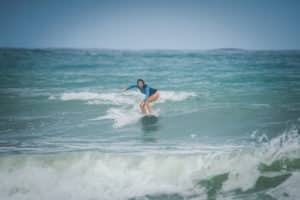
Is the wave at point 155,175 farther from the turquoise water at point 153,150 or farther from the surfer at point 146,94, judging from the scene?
the surfer at point 146,94

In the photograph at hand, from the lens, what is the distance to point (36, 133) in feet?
22.9

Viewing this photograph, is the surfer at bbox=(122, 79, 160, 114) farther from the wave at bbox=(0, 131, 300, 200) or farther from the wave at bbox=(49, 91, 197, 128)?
the wave at bbox=(0, 131, 300, 200)

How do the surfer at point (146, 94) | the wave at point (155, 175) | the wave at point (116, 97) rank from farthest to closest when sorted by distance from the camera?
the wave at point (116, 97), the surfer at point (146, 94), the wave at point (155, 175)

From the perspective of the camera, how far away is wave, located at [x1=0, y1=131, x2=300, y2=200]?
394 centimetres

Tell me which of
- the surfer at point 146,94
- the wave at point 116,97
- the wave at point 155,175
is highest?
the wave at point 116,97

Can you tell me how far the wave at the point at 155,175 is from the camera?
394cm

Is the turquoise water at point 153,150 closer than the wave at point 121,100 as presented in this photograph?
Yes

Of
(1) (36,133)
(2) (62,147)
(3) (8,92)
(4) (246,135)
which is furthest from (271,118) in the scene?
(3) (8,92)

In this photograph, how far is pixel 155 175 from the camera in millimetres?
4512

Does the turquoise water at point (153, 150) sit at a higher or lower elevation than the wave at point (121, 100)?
lower

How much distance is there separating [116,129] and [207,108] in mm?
3546

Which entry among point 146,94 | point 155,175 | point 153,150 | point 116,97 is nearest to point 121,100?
point 116,97

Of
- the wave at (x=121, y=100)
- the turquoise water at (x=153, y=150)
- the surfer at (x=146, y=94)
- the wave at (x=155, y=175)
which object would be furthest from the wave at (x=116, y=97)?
the wave at (x=155, y=175)

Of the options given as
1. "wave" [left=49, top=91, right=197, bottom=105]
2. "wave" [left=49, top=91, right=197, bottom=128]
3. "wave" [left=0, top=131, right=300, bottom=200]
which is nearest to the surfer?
"wave" [left=49, top=91, right=197, bottom=128]
